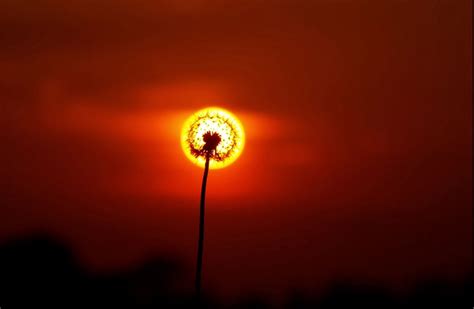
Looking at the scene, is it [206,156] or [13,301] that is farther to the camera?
[13,301]

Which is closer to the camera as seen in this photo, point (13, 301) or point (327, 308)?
point (13, 301)

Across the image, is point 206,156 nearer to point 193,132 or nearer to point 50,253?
point 193,132

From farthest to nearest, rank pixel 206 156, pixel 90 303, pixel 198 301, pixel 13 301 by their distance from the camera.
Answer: pixel 90 303, pixel 13 301, pixel 206 156, pixel 198 301

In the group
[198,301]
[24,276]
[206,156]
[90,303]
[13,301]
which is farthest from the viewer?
[24,276]

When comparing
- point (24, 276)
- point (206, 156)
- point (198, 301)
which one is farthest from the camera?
point (24, 276)

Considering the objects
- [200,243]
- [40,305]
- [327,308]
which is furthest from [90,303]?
[200,243]

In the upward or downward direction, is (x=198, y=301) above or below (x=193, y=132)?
below

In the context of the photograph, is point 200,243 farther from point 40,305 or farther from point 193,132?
point 40,305

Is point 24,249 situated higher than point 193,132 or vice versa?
point 193,132

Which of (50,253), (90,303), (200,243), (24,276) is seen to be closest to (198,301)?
(200,243)
